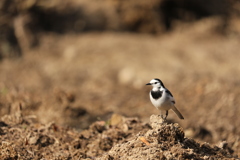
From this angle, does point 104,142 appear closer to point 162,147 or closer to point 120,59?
point 162,147

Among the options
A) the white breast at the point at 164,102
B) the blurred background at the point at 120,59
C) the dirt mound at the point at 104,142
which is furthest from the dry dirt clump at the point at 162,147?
the blurred background at the point at 120,59

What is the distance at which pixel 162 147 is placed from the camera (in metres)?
4.17

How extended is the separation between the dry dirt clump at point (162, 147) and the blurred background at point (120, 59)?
2.24 metres

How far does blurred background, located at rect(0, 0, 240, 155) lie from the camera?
7.75 meters

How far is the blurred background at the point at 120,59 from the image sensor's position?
7746mm

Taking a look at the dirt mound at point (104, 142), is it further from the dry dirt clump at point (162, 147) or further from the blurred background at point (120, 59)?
the blurred background at point (120, 59)

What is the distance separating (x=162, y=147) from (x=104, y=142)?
1231 millimetres

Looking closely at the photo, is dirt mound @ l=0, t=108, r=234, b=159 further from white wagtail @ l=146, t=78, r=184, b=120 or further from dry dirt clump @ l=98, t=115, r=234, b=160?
white wagtail @ l=146, t=78, r=184, b=120

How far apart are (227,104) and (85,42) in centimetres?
551

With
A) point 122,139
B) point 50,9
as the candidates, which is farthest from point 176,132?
point 50,9

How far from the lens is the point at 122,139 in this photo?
5.41 meters

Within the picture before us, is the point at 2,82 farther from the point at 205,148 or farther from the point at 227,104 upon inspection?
the point at 205,148

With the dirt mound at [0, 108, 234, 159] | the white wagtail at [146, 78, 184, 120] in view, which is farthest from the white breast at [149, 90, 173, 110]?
the dirt mound at [0, 108, 234, 159]

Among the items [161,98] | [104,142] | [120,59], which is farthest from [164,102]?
[120,59]
